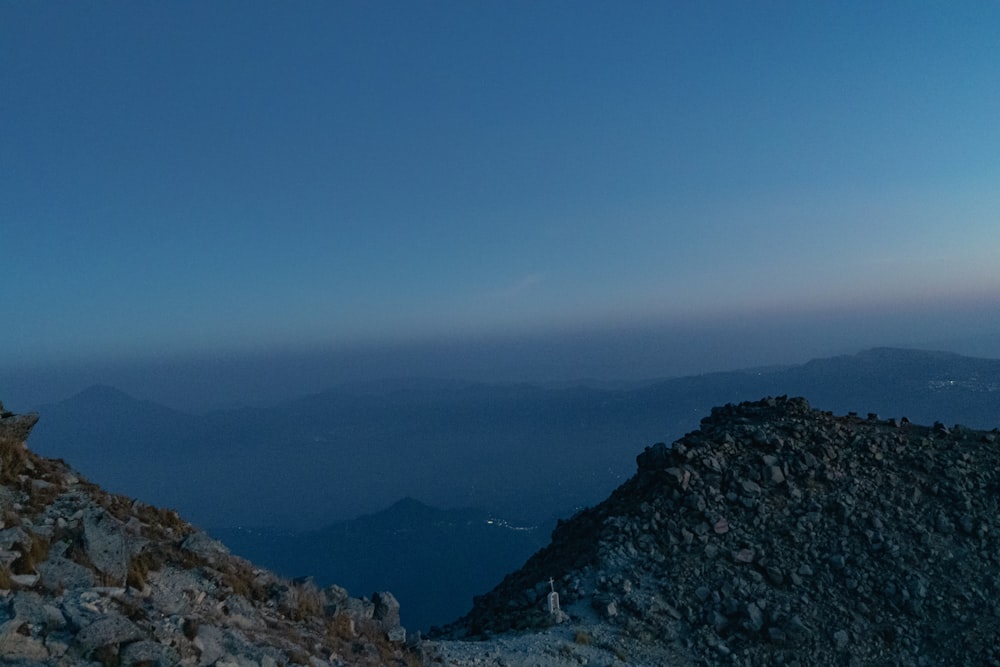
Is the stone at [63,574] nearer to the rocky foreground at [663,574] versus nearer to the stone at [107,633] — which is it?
the rocky foreground at [663,574]

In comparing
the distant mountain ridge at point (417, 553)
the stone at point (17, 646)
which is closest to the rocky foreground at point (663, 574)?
the stone at point (17, 646)

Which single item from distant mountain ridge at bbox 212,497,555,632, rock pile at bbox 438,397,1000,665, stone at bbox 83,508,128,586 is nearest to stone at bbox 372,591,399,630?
rock pile at bbox 438,397,1000,665

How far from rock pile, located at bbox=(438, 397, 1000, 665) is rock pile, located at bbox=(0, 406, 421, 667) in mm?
5309

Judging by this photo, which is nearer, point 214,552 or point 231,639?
point 231,639

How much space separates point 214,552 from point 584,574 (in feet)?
31.2

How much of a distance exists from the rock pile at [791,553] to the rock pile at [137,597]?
531cm

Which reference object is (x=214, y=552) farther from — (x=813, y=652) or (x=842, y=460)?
(x=842, y=460)

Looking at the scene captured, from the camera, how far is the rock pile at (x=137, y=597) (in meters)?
7.87

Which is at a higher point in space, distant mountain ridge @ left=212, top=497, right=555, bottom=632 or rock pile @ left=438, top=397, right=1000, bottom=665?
rock pile @ left=438, top=397, right=1000, bottom=665

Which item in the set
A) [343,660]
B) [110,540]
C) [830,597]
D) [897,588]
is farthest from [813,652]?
[110,540]

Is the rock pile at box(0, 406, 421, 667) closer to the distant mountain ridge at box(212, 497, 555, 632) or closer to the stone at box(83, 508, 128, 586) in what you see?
the stone at box(83, 508, 128, 586)

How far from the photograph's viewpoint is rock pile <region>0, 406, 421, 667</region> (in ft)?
25.8

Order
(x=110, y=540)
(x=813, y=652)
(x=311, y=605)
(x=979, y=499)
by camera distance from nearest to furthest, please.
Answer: (x=110, y=540), (x=311, y=605), (x=813, y=652), (x=979, y=499)

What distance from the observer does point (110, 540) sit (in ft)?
33.3
